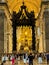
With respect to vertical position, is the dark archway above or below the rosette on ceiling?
below

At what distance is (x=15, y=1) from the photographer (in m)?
39.8

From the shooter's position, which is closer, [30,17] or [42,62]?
[42,62]

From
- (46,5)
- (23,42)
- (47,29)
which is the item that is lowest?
(23,42)

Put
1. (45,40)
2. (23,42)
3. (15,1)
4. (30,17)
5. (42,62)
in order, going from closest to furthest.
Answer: (42,62)
(45,40)
(30,17)
(23,42)
(15,1)

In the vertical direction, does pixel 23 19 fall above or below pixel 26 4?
Answer: below

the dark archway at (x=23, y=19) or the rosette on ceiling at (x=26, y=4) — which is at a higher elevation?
the rosette on ceiling at (x=26, y=4)

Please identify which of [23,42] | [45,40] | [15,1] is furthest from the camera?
[15,1]

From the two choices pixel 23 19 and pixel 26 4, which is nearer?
pixel 23 19

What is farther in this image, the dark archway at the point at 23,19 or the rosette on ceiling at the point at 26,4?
the rosette on ceiling at the point at 26,4

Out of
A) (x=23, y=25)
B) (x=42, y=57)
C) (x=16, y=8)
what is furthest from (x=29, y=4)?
(x=42, y=57)

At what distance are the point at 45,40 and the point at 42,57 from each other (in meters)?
3.34

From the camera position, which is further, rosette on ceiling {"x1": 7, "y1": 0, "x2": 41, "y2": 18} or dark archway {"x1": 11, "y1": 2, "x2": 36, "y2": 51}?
rosette on ceiling {"x1": 7, "y1": 0, "x2": 41, "y2": 18}

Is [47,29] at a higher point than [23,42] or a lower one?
higher

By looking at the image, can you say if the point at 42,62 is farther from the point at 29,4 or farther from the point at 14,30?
the point at 29,4
